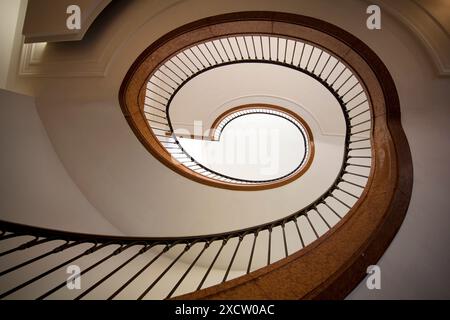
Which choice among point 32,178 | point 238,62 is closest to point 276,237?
point 238,62

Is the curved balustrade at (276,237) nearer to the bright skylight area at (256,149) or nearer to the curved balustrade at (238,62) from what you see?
the curved balustrade at (238,62)

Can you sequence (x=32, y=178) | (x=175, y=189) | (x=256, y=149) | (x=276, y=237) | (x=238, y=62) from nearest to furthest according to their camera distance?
(x=32, y=178) < (x=238, y=62) < (x=175, y=189) < (x=276, y=237) < (x=256, y=149)

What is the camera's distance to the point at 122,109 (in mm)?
3994

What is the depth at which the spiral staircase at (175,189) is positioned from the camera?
2291 millimetres

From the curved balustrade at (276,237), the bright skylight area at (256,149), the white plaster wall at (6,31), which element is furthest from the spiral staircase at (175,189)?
the bright skylight area at (256,149)

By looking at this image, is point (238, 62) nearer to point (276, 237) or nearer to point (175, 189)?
point (175, 189)

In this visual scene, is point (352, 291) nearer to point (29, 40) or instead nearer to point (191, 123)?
point (29, 40)

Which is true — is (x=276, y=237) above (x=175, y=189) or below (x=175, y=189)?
below

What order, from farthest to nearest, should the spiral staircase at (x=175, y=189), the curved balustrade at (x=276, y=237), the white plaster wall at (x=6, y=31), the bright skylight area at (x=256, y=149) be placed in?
the bright skylight area at (x=256, y=149) → the white plaster wall at (x=6, y=31) → the spiral staircase at (x=175, y=189) → the curved balustrade at (x=276, y=237)

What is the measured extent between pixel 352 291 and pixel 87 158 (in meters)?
4.08

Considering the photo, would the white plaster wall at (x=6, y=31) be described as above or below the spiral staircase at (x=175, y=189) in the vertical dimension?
above

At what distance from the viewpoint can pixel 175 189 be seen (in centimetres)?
483

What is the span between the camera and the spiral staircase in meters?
2.29

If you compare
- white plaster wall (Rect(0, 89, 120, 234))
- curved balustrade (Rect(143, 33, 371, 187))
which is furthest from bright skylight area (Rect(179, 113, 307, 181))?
white plaster wall (Rect(0, 89, 120, 234))
